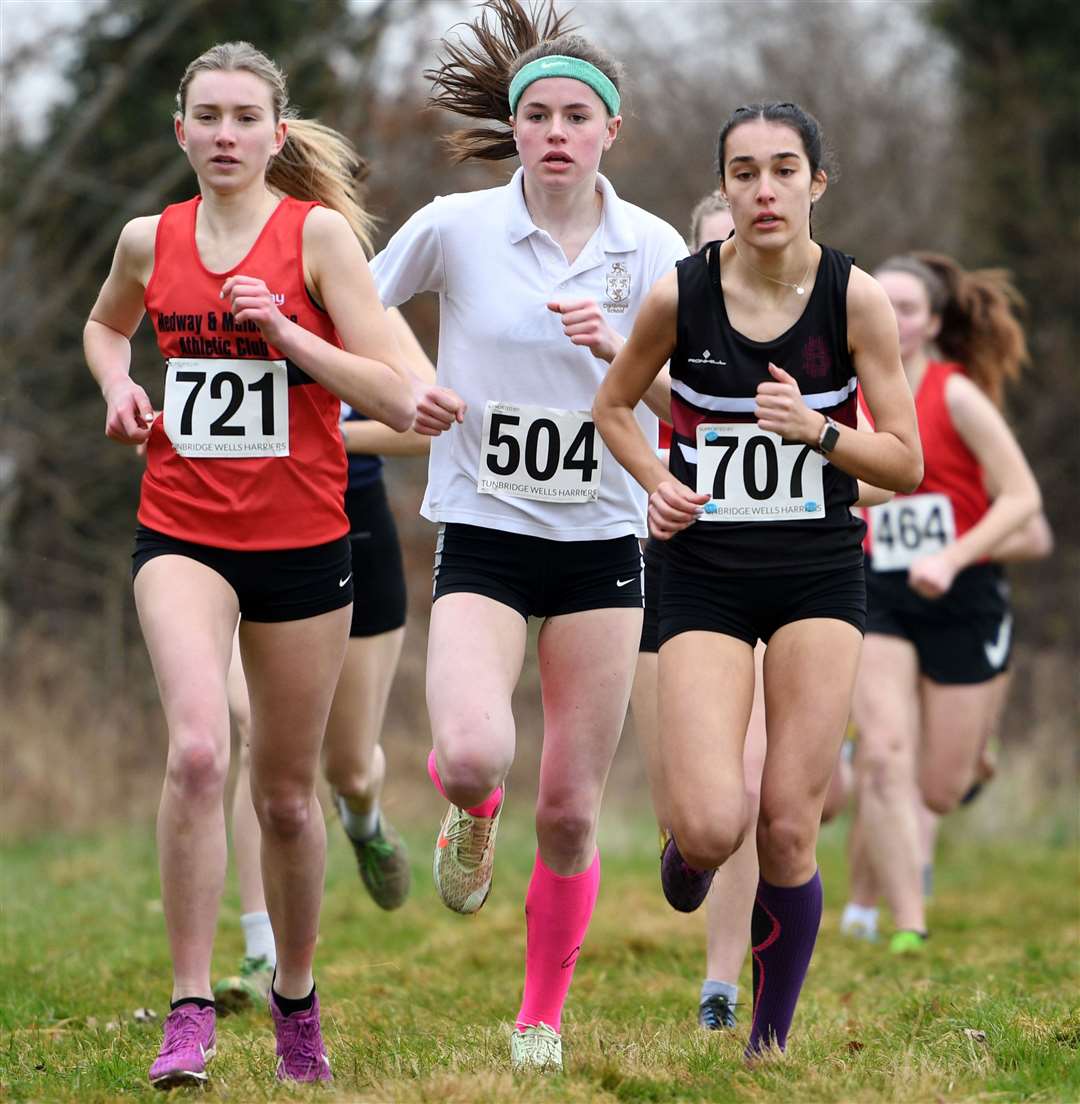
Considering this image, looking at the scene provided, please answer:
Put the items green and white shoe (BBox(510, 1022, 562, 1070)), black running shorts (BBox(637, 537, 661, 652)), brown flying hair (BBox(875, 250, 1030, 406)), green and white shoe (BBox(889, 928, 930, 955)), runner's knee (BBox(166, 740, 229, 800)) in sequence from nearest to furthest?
runner's knee (BBox(166, 740, 229, 800))
green and white shoe (BBox(510, 1022, 562, 1070))
black running shorts (BBox(637, 537, 661, 652))
green and white shoe (BBox(889, 928, 930, 955))
brown flying hair (BBox(875, 250, 1030, 406))

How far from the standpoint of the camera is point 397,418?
4375 millimetres

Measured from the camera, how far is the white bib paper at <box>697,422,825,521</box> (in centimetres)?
434

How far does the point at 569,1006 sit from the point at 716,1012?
54cm

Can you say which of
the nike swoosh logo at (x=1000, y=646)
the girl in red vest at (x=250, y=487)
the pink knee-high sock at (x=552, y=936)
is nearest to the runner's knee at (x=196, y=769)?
the girl in red vest at (x=250, y=487)

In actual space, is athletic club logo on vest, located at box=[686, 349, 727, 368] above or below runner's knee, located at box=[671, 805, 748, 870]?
above

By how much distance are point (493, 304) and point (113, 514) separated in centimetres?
926

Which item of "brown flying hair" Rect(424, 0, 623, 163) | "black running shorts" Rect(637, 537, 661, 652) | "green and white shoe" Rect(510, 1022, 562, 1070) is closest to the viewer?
"green and white shoe" Rect(510, 1022, 562, 1070)

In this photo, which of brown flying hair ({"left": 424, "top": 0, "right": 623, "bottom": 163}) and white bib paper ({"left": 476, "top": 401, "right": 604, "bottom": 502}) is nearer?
white bib paper ({"left": 476, "top": 401, "right": 604, "bottom": 502})

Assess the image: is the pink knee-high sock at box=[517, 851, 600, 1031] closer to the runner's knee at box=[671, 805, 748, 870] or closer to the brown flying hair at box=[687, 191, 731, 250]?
the runner's knee at box=[671, 805, 748, 870]

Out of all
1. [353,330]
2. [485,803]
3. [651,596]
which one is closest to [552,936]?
[485,803]

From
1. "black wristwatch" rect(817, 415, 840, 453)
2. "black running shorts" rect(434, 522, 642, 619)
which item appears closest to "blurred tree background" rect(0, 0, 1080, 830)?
"black running shorts" rect(434, 522, 642, 619)

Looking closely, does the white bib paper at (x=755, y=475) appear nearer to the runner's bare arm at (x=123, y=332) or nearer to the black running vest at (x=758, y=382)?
the black running vest at (x=758, y=382)

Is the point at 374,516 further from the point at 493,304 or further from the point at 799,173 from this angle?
the point at 799,173

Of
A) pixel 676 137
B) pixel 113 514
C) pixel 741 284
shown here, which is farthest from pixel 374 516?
pixel 676 137
